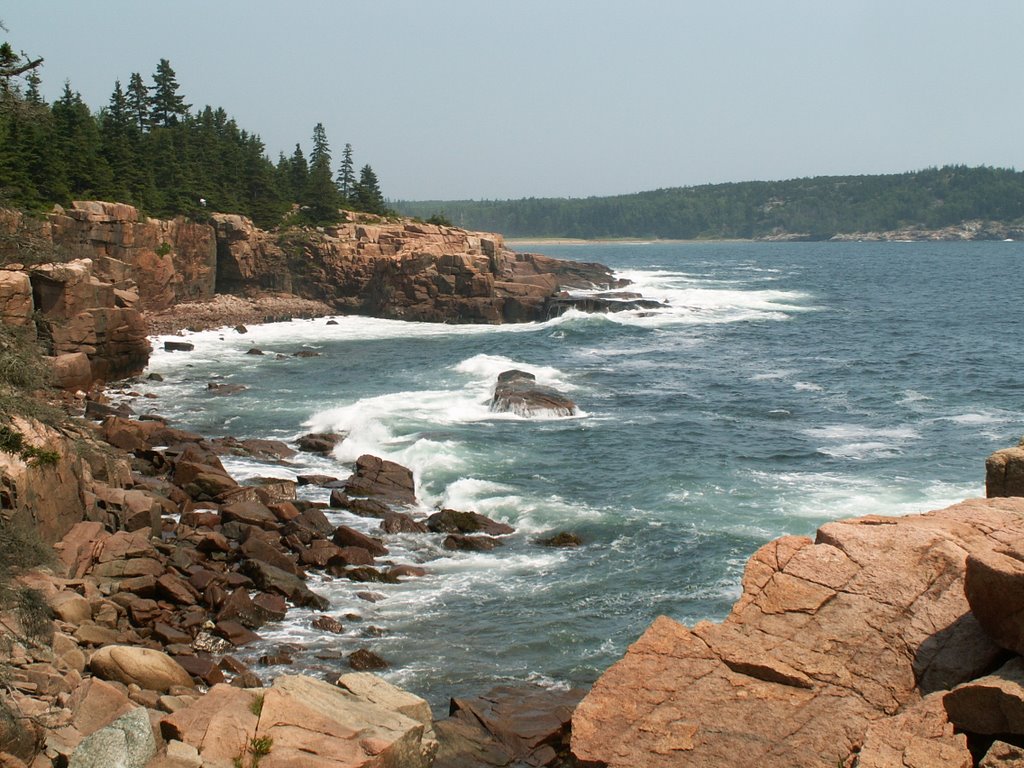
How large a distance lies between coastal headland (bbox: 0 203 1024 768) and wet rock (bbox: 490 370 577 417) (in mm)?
9449

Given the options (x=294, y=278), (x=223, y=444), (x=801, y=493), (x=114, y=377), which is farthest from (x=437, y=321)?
(x=801, y=493)

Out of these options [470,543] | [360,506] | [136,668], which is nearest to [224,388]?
[360,506]

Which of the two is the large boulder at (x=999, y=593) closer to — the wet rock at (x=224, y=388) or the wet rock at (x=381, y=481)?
the wet rock at (x=381, y=481)

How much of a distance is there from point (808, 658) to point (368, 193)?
265 ft

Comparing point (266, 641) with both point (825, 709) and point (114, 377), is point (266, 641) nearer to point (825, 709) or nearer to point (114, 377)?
point (825, 709)

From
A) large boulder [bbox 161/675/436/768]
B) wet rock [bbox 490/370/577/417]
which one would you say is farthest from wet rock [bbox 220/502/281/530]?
wet rock [bbox 490/370/577/417]

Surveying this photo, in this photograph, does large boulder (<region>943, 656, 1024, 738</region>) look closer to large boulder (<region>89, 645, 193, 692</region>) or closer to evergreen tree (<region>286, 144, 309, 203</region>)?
large boulder (<region>89, 645, 193, 692</region>)

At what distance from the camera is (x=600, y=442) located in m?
32.2

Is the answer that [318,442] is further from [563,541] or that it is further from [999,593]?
[999,593]

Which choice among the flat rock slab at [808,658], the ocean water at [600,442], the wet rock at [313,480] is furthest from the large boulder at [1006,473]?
the wet rock at [313,480]

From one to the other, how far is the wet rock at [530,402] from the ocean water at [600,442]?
87cm

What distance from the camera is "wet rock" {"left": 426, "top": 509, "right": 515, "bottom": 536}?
77.4ft

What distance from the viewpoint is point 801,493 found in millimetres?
25906

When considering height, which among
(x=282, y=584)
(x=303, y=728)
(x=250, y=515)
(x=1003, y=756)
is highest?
(x=1003, y=756)
